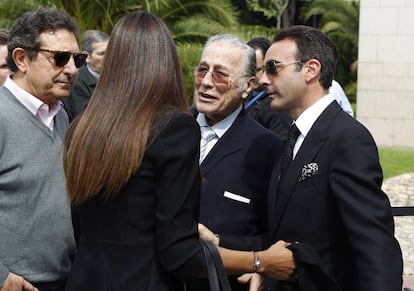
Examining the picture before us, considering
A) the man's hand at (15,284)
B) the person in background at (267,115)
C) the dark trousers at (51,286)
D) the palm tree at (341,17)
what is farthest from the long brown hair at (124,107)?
the palm tree at (341,17)

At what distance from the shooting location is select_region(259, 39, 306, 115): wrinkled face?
12.0 feet

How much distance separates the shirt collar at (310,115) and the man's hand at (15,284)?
1381 mm

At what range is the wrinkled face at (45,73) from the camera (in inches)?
143

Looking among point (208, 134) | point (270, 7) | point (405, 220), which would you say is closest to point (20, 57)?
point (208, 134)

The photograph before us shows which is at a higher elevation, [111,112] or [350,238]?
[111,112]

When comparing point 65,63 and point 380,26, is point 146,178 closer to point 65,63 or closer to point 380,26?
point 65,63

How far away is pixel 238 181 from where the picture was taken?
12.7 ft

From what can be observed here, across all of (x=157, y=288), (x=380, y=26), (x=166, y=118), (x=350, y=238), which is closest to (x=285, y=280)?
(x=350, y=238)

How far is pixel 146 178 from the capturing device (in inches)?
115

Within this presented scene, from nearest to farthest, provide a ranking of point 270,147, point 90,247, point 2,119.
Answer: point 90,247, point 2,119, point 270,147

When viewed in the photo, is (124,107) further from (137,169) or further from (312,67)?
(312,67)

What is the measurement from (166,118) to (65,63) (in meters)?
0.95

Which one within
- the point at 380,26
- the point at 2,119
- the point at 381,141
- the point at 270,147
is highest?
the point at 2,119

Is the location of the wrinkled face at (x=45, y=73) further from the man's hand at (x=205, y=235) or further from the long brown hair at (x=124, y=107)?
the man's hand at (x=205, y=235)
